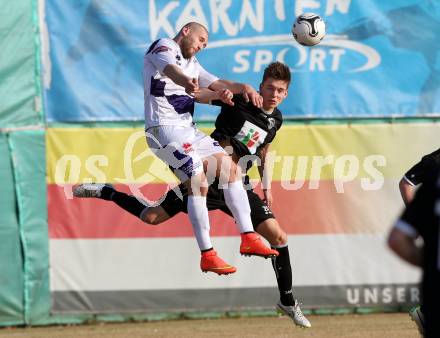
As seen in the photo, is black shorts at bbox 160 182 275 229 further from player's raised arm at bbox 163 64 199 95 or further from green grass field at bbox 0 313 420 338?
green grass field at bbox 0 313 420 338

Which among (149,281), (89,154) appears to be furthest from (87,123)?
(149,281)

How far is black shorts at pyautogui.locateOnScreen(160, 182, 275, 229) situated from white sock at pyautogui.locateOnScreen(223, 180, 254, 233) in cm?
37

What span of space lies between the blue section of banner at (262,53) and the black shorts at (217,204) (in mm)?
3203

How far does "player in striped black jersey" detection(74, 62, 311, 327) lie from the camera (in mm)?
8484

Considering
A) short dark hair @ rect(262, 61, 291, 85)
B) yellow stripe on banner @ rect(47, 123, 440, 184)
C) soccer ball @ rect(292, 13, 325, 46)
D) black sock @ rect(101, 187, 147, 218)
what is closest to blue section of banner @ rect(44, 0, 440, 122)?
yellow stripe on banner @ rect(47, 123, 440, 184)

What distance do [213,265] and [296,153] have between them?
15.0 ft

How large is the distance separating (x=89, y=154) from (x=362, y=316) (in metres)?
4.26

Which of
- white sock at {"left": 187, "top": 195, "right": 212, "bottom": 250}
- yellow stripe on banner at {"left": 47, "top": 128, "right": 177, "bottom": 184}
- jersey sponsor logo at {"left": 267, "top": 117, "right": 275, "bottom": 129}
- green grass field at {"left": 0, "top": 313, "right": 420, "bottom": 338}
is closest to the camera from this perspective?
white sock at {"left": 187, "top": 195, "right": 212, "bottom": 250}

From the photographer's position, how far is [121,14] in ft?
39.2

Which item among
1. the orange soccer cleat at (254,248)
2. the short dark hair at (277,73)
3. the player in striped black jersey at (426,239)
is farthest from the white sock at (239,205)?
the player in striped black jersey at (426,239)

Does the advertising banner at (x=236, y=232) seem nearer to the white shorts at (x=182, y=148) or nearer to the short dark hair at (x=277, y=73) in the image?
the short dark hair at (x=277, y=73)

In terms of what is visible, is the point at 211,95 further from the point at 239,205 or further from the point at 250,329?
the point at 250,329

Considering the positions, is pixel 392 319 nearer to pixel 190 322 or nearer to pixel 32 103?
pixel 190 322

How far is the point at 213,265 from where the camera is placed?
7.87 metres
